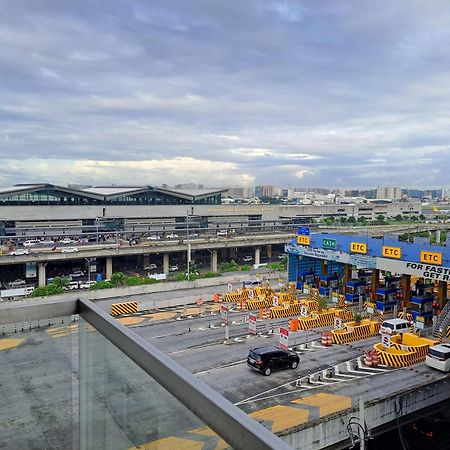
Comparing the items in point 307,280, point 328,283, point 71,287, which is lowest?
point 71,287

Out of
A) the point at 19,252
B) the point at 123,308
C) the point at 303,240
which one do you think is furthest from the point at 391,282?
the point at 19,252

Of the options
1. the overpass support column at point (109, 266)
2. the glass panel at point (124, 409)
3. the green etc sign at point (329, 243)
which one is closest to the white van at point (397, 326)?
the green etc sign at point (329, 243)

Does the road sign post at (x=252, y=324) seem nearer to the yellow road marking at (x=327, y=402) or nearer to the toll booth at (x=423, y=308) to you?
the yellow road marking at (x=327, y=402)

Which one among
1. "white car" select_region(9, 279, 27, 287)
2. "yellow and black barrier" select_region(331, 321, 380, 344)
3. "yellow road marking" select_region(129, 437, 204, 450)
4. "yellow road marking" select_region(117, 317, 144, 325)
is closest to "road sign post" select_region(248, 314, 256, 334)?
"yellow and black barrier" select_region(331, 321, 380, 344)

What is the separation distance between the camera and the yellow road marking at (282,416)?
10.8 m

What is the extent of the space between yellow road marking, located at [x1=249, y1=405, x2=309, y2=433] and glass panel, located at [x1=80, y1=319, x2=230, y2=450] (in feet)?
28.7

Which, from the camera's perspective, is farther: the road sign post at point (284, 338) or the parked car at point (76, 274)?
the parked car at point (76, 274)

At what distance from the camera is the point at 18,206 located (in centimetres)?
4475

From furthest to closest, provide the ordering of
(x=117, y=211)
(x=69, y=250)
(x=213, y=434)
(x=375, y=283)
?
(x=117, y=211) < (x=69, y=250) < (x=375, y=283) < (x=213, y=434)

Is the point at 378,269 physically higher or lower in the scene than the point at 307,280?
higher

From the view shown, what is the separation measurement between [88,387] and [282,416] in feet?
32.1

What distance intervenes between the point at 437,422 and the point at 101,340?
1486cm

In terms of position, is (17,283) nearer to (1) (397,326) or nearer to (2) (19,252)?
(2) (19,252)

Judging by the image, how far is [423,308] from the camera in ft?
73.4
